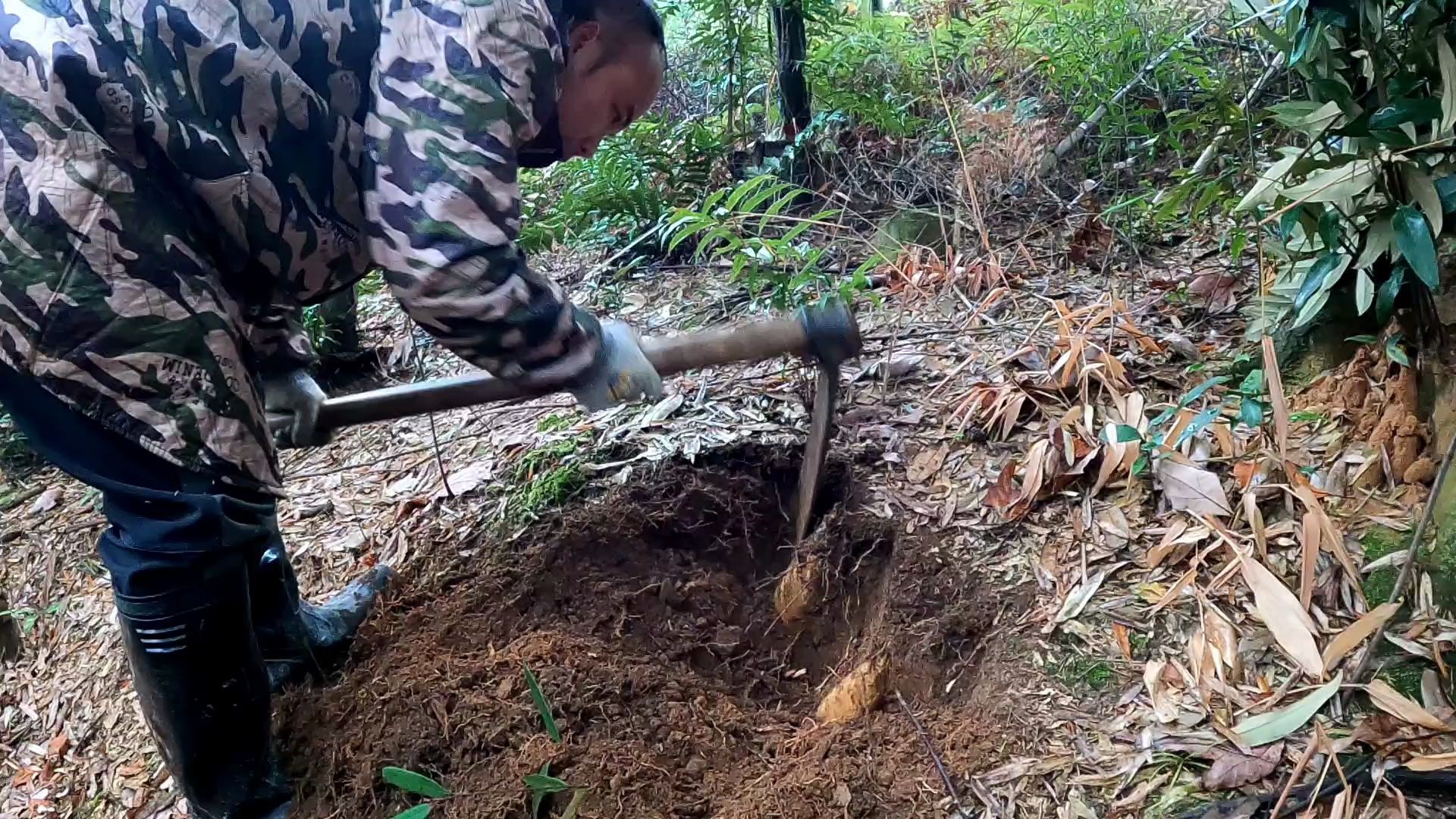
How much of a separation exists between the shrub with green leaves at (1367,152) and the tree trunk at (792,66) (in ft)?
6.51

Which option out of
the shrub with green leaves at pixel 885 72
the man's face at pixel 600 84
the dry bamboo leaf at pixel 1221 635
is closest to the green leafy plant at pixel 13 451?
the man's face at pixel 600 84

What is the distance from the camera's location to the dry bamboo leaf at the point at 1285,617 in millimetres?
1585

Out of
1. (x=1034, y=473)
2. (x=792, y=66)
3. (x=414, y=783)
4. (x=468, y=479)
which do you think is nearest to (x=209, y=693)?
(x=414, y=783)

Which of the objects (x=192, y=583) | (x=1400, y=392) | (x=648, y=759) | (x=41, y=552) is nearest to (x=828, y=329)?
(x=648, y=759)

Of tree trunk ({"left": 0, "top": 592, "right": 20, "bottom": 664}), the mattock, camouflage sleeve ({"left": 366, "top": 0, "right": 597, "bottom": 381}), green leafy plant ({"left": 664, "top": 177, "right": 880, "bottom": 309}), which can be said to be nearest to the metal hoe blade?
the mattock

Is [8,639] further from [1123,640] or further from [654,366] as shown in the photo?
[1123,640]

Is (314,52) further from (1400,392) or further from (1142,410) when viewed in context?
(1400,392)

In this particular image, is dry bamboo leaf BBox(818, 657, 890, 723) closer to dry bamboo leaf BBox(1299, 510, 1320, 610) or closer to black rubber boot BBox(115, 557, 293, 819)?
dry bamboo leaf BBox(1299, 510, 1320, 610)

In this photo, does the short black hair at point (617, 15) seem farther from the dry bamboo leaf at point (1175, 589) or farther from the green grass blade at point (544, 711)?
the dry bamboo leaf at point (1175, 589)

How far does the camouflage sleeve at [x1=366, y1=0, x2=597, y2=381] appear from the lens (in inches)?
57.2

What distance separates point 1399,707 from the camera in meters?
1.46

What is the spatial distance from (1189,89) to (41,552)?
4.14m

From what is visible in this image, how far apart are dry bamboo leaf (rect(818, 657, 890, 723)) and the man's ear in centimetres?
137

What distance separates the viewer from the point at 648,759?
5.89ft
